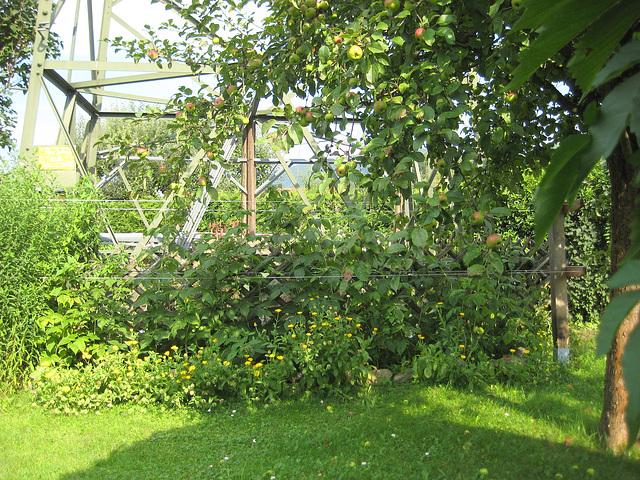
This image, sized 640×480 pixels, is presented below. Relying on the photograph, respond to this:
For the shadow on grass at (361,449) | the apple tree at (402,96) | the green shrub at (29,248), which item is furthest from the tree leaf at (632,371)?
the green shrub at (29,248)

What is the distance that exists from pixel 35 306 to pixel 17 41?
10304 millimetres

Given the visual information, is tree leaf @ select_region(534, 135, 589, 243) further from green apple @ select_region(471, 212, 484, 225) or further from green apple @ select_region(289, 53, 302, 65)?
green apple @ select_region(289, 53, 302, 65)

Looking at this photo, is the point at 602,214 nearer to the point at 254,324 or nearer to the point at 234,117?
the point at 254,324

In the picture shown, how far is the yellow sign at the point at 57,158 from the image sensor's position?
5.01m

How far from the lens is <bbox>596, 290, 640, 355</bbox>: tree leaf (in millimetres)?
219

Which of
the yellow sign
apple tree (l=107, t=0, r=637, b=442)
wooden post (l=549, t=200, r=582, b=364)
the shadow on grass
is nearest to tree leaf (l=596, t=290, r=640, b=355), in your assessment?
apple tree (l=107, t=0, r=637, b=442)

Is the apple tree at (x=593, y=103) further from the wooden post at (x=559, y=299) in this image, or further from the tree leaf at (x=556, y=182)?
the wooden post at (x=559, y=299)

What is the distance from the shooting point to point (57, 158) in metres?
5.07

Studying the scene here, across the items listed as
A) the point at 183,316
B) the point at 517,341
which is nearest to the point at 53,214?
the point at 183,316

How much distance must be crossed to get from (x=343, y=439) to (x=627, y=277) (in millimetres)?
3161

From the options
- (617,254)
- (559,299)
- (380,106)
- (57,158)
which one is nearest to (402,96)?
(380,106)

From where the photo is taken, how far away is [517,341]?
15.4ft

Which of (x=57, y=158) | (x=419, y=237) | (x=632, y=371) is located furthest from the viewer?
(x=57, y=158)

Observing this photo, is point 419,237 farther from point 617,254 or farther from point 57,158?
point 57,158
